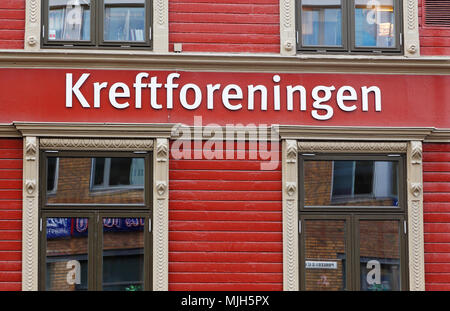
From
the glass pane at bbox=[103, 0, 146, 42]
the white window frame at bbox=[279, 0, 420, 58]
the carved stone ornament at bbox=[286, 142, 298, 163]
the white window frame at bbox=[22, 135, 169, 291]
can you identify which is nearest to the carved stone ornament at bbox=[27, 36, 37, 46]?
the glass pane at bbox=[103, 0, 146, 42]

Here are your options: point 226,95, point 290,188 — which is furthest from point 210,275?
point 226,95

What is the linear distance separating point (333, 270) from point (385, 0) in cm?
392

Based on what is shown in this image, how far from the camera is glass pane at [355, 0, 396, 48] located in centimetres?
1170

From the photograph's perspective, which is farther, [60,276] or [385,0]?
[385,0]

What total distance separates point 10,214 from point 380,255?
16.5 ft

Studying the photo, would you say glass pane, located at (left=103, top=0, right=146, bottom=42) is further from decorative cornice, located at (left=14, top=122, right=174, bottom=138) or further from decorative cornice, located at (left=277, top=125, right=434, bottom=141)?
decorative cornice, located at (left=277, top=125, right=434, bottom=141)

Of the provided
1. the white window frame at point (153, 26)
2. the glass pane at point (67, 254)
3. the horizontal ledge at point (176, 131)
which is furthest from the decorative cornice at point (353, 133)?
the glass pane at point (67, 254)

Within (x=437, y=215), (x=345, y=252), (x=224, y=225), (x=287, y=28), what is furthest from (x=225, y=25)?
(x=437, y=215)

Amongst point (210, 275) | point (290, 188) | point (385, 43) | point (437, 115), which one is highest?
point (385, 43)

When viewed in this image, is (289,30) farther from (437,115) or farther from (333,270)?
(333,270)

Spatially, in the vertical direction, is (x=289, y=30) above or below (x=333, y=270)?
above

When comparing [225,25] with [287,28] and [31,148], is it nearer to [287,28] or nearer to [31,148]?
[287,28]

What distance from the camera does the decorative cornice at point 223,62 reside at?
444 inches

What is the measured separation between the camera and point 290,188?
11.2 meters
